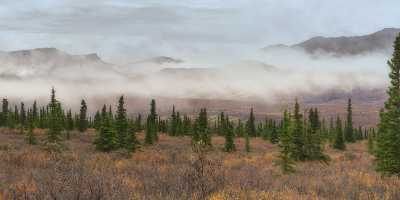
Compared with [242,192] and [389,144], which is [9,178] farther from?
[389,144]

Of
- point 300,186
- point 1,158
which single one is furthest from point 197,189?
point 1,158

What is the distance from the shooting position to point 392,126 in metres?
21.7

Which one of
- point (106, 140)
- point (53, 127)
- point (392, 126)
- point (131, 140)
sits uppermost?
point (392, 126)

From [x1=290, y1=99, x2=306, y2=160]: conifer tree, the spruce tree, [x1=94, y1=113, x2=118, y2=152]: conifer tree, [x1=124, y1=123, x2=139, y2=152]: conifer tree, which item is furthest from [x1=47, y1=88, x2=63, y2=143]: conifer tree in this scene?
the spruce tree

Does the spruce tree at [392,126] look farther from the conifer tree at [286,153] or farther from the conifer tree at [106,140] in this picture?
the conifer tree at [106,140]

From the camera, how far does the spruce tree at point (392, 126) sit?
21.5 metres

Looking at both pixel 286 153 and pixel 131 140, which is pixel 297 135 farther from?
pixel 131 140

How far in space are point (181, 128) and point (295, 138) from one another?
196 feet

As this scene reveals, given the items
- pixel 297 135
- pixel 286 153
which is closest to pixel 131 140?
pixel 297 135

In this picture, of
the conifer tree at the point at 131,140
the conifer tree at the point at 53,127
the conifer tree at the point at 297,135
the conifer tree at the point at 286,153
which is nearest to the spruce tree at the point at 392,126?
the conifer tree at the point at 286,153

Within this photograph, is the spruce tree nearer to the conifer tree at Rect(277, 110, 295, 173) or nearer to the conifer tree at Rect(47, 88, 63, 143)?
the conifer tree at Rect(277, 110, 295, 173)

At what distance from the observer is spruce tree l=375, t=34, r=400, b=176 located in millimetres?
21469

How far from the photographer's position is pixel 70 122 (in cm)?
8831

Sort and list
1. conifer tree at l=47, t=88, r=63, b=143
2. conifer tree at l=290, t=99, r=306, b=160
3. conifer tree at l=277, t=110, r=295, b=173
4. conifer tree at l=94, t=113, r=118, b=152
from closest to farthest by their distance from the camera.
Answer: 1. conifer tree at l=277, t=110, r=295, b=173
2. conifer tree at l=290, t=99, r=306, b=160
3. conifer tree at l=47, t=88, r=63, b=143
4. conifer tree at l=94, t=113, r=118, b=152
